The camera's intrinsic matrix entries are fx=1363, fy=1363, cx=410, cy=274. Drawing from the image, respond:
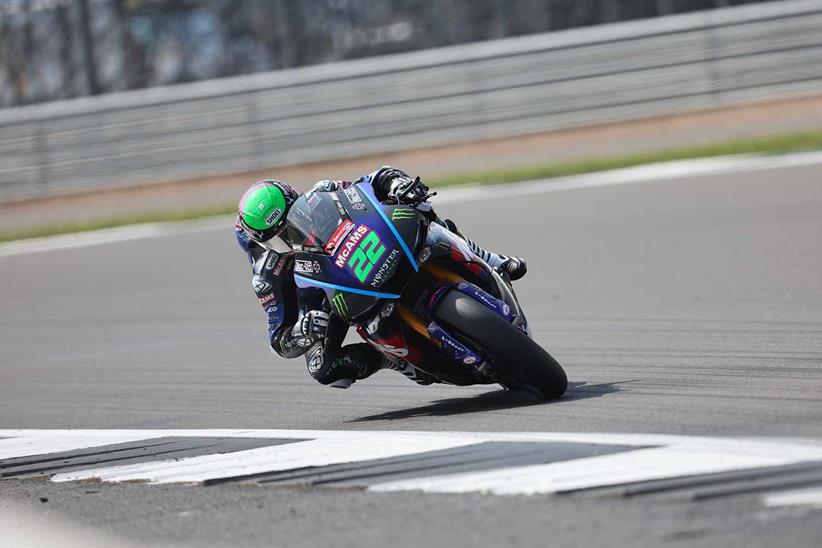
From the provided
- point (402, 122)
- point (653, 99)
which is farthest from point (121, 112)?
point (653, 99)

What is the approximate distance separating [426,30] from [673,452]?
1506cm

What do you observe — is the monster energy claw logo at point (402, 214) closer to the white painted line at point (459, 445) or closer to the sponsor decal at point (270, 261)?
the sponsor decal at point (270, 261)

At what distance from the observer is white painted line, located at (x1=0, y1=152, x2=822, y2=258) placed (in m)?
14.5

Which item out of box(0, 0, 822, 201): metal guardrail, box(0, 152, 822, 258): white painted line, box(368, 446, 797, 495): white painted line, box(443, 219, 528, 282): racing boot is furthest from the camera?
box(0, 0, 822, 201): metal guardrail

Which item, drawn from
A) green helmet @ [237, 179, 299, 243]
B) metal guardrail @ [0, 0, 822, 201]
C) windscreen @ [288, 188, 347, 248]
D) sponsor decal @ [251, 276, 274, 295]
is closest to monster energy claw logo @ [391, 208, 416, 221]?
windscreen @ [288, 188, 347, 248]

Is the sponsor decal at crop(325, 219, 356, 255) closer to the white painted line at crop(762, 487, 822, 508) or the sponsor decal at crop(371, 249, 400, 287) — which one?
the sponsor decal at crop(371, 249, 400, 287)

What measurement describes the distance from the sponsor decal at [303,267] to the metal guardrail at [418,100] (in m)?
10.7

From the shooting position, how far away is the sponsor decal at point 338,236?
6500 millimetres

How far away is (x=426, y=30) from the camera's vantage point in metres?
19.3

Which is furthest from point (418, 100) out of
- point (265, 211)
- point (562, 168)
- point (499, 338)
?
point (499, 338)

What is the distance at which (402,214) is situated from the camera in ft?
21.4

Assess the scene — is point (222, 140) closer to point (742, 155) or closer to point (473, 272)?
point (742, 155)

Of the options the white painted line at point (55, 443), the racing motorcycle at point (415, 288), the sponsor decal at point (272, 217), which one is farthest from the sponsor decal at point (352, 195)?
the white painted line at point (55, 443)

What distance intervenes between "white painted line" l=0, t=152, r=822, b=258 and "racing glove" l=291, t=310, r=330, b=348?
25.0 ft
